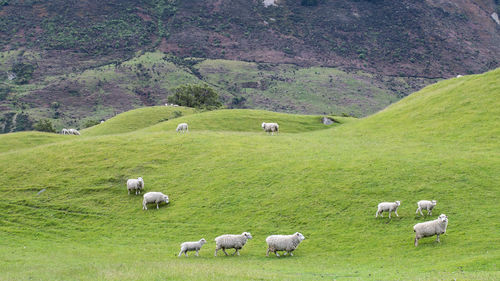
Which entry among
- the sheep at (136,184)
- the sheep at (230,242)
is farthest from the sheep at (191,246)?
the sheep at (136,184)

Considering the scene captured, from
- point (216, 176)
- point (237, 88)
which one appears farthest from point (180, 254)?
point (237, 88)

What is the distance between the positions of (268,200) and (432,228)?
41.0 ft

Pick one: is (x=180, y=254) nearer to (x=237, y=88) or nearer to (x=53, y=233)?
(x=53, y=233)

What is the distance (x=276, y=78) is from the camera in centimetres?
18350

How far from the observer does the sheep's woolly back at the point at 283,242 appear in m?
24.0

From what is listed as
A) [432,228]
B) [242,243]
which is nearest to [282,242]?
[242,243]

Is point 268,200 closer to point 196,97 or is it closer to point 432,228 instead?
point 432,228

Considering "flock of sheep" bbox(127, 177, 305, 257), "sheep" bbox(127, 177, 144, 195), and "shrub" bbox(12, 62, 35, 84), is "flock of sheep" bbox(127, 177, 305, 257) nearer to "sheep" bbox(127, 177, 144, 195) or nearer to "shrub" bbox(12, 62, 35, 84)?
"sheep" bbox(127, 177, 144, 195)

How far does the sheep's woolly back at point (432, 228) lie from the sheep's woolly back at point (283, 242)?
20.2 ft

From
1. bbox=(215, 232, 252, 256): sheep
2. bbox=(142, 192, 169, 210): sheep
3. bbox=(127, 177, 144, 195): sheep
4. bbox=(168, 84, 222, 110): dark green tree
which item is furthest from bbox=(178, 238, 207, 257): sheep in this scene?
bbox=(168, 84, 222, 110): dark green tree

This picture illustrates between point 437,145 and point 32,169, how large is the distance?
127 ft

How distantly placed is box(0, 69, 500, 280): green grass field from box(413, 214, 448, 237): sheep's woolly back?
69cm

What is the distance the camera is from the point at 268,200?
1302 inches

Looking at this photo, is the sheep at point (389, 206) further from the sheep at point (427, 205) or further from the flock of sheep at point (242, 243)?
the flock of sheep at point (242, 243)
